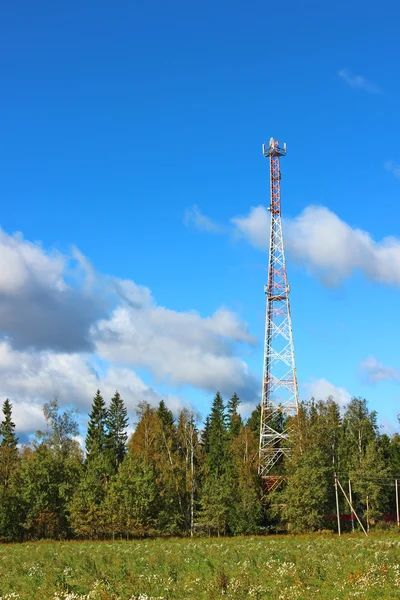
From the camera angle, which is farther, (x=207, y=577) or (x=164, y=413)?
(x=164, y=413)

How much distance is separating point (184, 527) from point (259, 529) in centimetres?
948

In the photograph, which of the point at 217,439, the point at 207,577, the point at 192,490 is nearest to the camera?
the point at 207,577

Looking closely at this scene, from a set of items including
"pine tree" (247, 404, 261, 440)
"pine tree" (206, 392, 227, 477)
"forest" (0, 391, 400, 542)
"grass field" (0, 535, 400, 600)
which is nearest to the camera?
"grass field" (0, 535, 400, 600)

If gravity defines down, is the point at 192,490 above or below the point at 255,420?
below

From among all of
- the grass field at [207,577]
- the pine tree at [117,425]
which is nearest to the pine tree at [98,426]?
the pine tree at [117,425]

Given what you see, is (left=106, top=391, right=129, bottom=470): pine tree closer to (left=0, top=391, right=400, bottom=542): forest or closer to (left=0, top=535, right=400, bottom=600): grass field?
(left=0, top=391, right=400, bottom=542): forest

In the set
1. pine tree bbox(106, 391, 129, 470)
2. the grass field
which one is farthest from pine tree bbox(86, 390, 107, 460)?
the grass field

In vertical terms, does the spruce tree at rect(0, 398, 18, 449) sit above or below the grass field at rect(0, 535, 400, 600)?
above

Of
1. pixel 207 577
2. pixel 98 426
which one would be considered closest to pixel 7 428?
pixel 98 426

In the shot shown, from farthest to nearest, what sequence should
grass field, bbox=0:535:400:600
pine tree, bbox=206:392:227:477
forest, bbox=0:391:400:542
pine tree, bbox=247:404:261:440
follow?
1. pine tree, bbox=247:404:261:440
2. pine tree, bbox=206:392:227:477
3. forest, bbox=0:391:400:542
4. grass field, bbox=0:535:400:600

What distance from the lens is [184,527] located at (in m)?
81.5

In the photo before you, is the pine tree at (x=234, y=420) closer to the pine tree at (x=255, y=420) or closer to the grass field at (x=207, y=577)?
the pine tree at (x=255, y=420)

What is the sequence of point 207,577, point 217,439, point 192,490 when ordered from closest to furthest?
point 207,577
point 192,490
point 217,439

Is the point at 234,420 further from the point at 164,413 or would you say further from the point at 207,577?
the point at 207,577
